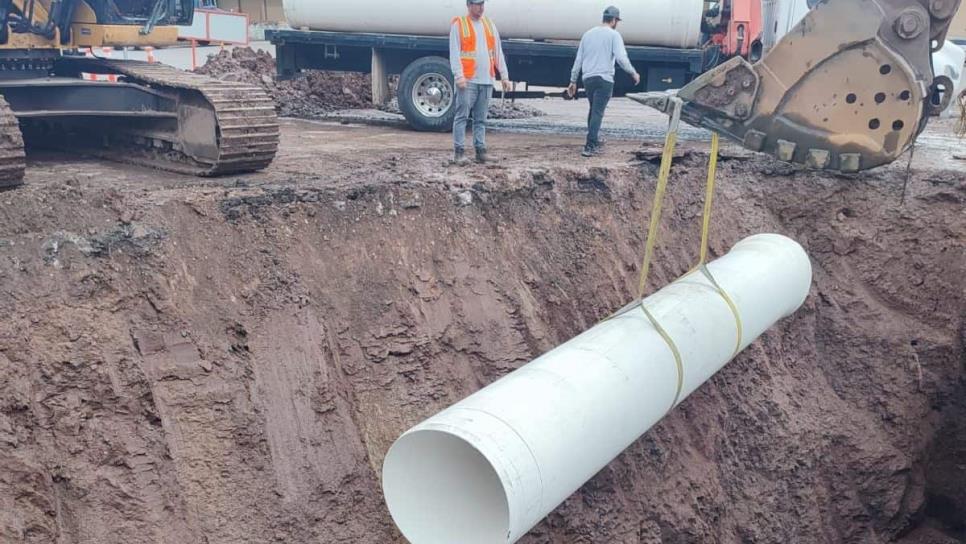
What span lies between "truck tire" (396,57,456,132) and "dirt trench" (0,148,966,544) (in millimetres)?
4598

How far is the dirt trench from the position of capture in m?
4.86

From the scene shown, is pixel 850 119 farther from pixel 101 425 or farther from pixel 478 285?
pixel 101 425

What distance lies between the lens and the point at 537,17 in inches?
476

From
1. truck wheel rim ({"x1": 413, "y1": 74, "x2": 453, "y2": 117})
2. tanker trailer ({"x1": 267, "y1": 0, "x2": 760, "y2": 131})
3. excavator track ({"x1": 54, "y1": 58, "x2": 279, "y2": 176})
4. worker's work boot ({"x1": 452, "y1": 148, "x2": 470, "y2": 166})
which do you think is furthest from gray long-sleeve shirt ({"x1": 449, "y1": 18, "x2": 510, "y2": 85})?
truck wheel rim ({"x1": 413, "y1": 74, "x2": 453, "y2": 117})

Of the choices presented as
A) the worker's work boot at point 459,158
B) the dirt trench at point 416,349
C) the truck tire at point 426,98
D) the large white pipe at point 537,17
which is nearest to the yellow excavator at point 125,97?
the dirt trench at point 416,349

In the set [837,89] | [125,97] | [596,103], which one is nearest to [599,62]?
[596,103]

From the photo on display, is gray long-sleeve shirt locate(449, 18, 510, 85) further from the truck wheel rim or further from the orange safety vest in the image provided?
the truck wheel rim

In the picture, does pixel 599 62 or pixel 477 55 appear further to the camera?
pixel 599 62

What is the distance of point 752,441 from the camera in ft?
23.4

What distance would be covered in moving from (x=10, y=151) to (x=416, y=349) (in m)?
3.15

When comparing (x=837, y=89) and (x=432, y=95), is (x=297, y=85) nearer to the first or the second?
(x=432, y=95)

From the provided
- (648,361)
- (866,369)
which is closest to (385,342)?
(648,361)

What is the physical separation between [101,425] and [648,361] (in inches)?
122

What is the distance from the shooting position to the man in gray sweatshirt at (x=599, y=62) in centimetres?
950
